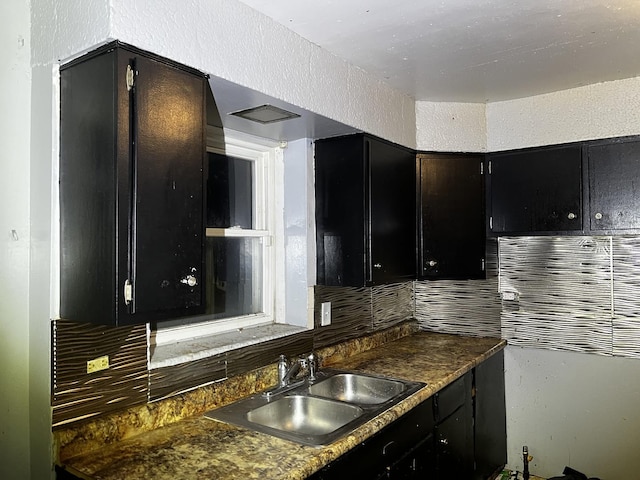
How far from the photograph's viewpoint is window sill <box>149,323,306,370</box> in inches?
70.7

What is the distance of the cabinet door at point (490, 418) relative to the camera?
8.92ft

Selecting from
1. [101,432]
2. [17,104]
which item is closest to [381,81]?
[17,104]

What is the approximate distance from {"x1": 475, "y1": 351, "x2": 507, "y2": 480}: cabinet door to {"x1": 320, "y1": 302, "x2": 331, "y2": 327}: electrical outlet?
888 millimetres

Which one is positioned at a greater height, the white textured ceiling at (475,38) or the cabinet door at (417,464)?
the white textured ceiling at (475,38)

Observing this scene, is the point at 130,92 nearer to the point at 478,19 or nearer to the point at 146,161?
the point at 146,161

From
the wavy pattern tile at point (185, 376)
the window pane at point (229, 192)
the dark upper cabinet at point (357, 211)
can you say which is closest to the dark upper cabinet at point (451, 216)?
the dark upper cabinet at point (357, 211)

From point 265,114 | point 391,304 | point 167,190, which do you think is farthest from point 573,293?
point 167,190

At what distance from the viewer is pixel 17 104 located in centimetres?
147

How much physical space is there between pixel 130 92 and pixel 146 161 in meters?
0.19

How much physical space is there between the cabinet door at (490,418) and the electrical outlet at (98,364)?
6.43 ft

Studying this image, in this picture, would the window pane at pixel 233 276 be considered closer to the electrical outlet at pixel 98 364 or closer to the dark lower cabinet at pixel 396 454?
the electrical outlet at pixel 98 364

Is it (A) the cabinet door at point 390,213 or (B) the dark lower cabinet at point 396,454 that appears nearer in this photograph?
(B) the dark lower cabinet at point 396,454

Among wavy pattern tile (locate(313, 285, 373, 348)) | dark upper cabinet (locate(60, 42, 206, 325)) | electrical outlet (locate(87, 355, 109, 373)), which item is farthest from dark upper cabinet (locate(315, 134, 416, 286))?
electrical outlet (locate(87, 355, 109, 373))

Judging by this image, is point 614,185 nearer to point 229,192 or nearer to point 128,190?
point 229,192
